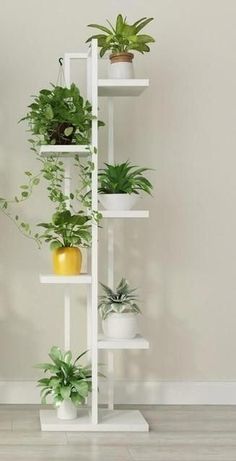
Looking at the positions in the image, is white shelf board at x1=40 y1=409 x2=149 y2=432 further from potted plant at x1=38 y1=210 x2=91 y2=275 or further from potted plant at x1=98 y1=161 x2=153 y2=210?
potted plant at x1=98 y1=161 x2=153 y2=210

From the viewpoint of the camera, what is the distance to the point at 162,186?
434 centimetres

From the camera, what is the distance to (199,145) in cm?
436

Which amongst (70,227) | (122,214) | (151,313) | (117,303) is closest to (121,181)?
(122,214)

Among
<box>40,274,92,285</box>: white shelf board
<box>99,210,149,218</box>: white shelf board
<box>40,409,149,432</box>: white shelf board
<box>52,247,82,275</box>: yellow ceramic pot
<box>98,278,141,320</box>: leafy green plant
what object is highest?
<box>99,210,149,218</box>: white shelf board

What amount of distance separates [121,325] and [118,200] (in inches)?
20.5

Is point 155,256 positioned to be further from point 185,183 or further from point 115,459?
point 115,459

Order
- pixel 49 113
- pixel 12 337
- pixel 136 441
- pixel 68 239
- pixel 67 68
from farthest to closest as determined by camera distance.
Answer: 1. pixel 12 337
2. pixel 67 68
3. pixel 68 239
4. pixel 49 113
5. pixel 136 441

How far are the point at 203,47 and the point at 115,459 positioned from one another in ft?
6.73

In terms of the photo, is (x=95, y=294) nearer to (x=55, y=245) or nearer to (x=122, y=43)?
(x=55, y=245)

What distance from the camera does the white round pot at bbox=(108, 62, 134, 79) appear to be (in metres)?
3.83

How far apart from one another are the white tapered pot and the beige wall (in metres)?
0.48

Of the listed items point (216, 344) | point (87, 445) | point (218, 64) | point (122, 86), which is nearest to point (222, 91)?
point (218, 64)

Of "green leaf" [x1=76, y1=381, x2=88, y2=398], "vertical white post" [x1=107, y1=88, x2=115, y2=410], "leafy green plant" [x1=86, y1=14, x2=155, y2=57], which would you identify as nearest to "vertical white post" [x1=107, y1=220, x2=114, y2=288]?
"vertical white post" [x1=107, y1=88, x2=115, y2=410]

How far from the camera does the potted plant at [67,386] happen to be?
3756mm
